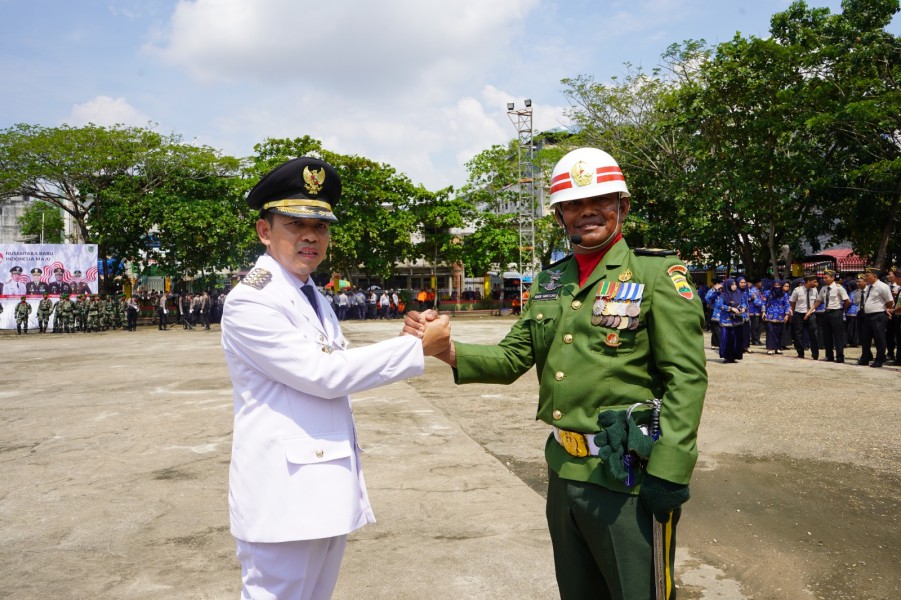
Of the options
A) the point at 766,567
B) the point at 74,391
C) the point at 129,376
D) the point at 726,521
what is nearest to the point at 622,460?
the point at 766,567

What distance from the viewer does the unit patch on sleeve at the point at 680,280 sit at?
7.42 ft

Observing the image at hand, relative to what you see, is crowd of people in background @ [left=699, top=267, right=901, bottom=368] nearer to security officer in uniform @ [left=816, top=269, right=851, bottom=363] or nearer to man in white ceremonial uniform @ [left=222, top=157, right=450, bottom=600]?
security officer in uniform @ [left=816, top=269, right=851, bottom=363]

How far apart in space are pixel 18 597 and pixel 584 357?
3.13m

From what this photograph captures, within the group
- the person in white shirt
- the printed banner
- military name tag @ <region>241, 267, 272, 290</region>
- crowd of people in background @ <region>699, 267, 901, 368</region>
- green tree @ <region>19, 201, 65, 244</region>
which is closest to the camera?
military name tag @ <region>241, 267, 272, 290</region>

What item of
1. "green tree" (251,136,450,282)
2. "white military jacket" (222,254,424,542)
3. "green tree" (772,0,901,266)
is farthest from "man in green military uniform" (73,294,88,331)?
"white military jacket" (222,254,424,542)

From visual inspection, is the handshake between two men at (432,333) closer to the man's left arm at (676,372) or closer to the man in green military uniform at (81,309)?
the man's left arm at (676,372)

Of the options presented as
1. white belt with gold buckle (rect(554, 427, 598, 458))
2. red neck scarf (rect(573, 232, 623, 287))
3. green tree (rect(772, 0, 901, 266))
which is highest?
green tree (rect(772, 0, 901, 266))

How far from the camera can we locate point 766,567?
12.0ft

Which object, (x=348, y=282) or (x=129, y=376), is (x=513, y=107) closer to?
(x=348, y=282)

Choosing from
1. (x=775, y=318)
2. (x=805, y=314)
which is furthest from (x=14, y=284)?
(x=805, y=314)

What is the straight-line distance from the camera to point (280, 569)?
6.93 feet

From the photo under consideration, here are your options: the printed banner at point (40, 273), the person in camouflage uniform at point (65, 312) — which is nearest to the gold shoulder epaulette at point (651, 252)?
the printed banner at point (40, 273)

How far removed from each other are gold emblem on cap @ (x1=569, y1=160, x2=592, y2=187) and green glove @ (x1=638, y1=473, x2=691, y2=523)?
1.03 meters

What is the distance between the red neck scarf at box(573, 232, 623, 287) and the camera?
8.23 ft
